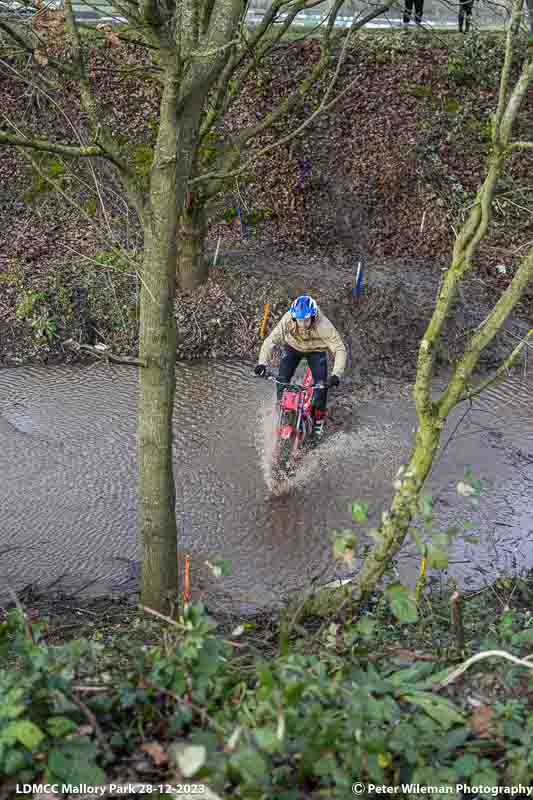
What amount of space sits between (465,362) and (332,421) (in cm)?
586

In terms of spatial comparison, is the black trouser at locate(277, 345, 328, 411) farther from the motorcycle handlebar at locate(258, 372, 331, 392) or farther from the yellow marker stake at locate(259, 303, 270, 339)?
the yellow marker stake at locate(259, 303, 270, 339)

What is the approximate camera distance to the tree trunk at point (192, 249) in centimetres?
1256

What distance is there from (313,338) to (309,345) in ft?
0.42

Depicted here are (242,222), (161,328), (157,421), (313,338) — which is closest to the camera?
(161,328)

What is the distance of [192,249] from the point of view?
43.5ft

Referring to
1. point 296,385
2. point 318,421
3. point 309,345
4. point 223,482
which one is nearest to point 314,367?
point 309,345

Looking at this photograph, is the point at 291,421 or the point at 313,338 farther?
the point at 291,421

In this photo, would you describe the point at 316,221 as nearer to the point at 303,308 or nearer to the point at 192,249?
the point at 192,249

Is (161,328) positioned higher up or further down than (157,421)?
higher up

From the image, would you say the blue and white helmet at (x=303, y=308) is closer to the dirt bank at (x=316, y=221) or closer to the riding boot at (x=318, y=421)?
the riding boot at (x=318, y=421)

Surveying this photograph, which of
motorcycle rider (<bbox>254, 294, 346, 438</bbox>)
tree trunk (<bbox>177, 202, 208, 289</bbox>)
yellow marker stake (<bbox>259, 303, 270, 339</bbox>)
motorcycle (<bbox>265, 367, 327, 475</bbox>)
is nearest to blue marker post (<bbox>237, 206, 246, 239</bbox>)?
tree trunk (<bbox>177, 202, 208, 289</bbox>)

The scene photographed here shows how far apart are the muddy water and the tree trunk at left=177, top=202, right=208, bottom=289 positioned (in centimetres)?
184

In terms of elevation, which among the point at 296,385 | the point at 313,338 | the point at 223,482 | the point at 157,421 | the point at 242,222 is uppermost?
the point at 242,222

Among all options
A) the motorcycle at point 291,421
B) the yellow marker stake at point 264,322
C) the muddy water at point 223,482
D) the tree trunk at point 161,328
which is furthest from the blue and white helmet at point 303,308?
the tree trunk at point 161,328
